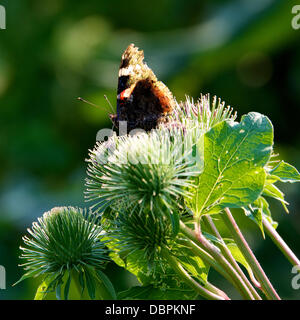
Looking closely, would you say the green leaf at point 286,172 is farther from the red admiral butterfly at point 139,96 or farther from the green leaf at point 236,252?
the red admiral butterfly at point 139,96

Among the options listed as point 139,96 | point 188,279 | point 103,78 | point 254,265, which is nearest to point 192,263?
point 188,279

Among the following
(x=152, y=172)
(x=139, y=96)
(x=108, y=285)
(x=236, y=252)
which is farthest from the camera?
(x=139, y=96)

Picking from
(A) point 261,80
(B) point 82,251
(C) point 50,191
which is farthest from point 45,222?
(A) point 261,80

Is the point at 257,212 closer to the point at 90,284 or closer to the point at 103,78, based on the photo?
the point at 90,284

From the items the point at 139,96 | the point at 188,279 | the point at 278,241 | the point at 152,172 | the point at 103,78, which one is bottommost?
the point at 188,279

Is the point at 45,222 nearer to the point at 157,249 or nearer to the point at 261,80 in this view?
the point at 157,249

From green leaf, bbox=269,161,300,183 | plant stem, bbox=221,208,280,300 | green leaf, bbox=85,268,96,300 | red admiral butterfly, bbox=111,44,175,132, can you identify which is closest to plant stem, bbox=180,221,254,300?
plant stem, bbox=221,208,280,300

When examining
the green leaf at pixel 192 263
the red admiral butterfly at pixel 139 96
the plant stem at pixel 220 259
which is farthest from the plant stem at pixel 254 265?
the red admiral butterfly at pixel 139 96

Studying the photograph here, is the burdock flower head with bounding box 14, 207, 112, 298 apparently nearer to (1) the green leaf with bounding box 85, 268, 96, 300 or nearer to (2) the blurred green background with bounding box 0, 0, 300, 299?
(1) the green leaf with bounding box 85, 268, 96, 300
